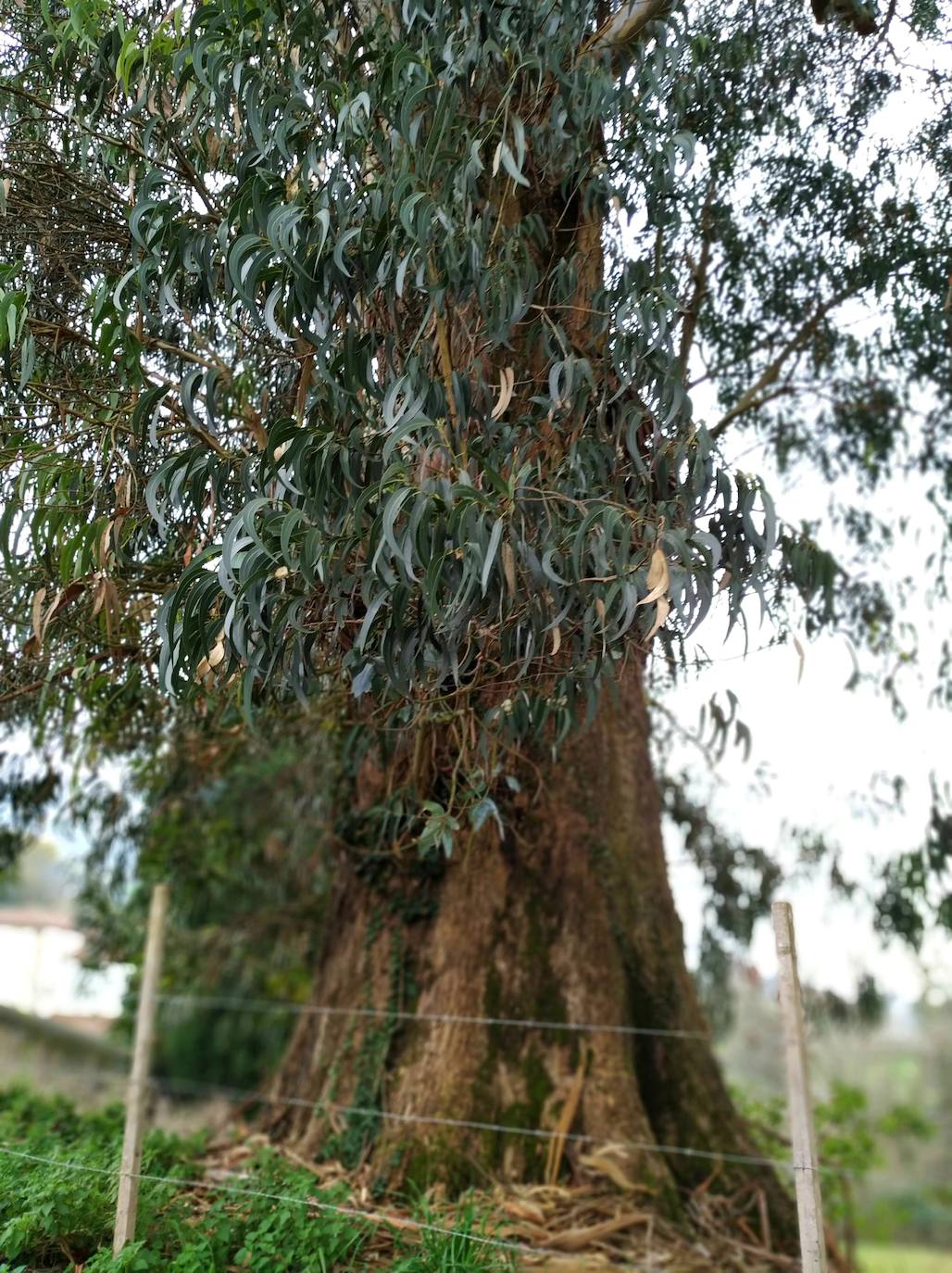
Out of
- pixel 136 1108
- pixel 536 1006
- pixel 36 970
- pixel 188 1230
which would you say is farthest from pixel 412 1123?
pixel 36 970

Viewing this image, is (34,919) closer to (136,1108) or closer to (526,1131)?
(526,1131)

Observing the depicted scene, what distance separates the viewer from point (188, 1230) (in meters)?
3.86

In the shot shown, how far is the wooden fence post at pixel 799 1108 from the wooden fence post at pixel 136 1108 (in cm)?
187

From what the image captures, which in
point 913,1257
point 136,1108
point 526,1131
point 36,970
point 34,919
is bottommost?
point 913,1257

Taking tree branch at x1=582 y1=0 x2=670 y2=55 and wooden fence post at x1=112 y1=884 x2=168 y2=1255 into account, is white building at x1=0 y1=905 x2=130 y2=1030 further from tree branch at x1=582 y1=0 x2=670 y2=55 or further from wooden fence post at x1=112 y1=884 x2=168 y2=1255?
tree branch at x1=582 y1=0 x2=670 y2=55

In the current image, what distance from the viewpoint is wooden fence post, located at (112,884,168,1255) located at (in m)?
3.67

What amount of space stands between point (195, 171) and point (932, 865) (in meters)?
4.79

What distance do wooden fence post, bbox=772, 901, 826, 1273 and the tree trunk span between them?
1877 millimetres

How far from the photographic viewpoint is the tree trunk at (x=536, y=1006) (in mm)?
5266

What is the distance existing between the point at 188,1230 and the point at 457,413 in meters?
2.58

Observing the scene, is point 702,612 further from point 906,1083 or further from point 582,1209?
point 906,1083

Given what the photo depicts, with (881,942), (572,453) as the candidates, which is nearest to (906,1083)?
(881,942)

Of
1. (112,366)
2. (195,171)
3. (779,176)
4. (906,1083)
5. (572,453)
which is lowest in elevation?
(906,1083)

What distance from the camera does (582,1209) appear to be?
4.89 metres
